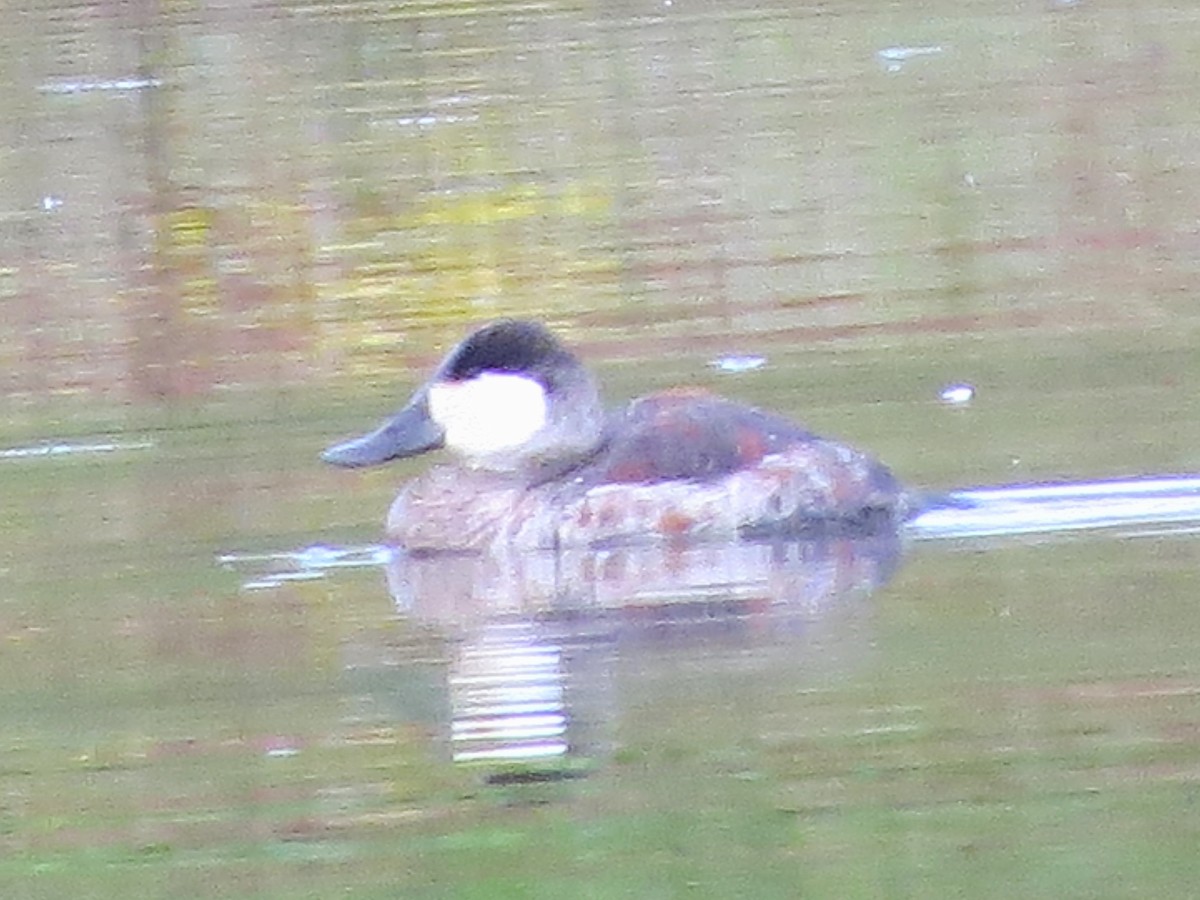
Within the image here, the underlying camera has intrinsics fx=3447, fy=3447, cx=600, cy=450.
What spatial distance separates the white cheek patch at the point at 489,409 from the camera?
7.93m

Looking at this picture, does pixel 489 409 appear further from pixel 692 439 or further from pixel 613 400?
pixel 613 400

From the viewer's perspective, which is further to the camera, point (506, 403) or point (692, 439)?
point (506, 403)

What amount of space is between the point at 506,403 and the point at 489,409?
0.15 ft

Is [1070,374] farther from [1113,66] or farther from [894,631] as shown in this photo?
[1113,66]

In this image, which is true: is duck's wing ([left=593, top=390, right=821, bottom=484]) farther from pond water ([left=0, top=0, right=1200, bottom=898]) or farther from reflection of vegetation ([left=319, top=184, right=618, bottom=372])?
reflection of vegetation ([left=319, top=184, right=618, bottom=372])

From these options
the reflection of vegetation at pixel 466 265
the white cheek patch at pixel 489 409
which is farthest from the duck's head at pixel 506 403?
the reflection of vegetation at pixel 466 265

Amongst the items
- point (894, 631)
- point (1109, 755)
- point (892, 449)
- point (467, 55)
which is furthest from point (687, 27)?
point (1109, 755)

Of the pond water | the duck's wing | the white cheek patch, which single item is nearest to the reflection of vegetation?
the pond water

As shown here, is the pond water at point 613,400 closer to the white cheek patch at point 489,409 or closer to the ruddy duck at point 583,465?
the ruddy duck at point 583,465

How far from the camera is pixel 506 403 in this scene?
798 centimetres

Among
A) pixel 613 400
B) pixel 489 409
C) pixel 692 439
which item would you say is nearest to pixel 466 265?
pixel 613 400

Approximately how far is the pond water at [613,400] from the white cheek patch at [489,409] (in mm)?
283

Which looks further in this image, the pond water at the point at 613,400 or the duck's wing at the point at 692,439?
the duck's wing at the point at 692,439

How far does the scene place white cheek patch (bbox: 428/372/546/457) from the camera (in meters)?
7.93
